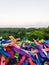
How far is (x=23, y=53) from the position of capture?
360 cm

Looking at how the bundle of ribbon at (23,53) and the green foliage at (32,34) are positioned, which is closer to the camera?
the bundle of ribbon at (23,53)

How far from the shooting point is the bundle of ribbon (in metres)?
3.56

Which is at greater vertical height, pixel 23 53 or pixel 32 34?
pixel 23 53

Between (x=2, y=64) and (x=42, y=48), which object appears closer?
(x=2, y=64)

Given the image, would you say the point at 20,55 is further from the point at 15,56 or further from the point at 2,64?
the point at 2,64

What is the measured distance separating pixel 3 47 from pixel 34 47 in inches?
20.1

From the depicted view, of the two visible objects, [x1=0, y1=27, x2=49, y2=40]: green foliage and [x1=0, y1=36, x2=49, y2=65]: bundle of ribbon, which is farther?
[x1=0, y1=27, x2=49, y2=40]: green foliage

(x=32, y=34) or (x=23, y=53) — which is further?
(x=32, y=34)

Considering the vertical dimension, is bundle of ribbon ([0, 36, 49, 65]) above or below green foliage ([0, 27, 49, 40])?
above

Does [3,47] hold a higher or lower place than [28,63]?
higher

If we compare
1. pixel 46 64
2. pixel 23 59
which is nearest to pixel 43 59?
pixel 46 64

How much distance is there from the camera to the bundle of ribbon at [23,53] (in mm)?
3559

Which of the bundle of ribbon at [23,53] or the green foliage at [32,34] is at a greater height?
the bundle of ribbon at [23,53]

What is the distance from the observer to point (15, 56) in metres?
3.64
